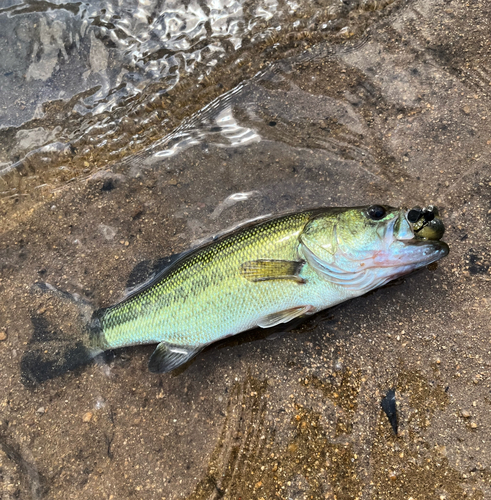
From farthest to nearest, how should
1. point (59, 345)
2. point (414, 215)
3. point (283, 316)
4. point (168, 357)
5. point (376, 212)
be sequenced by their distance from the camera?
point (59, 345)
point (168, 357)
point (283, 316)
point (376, 212)
point (414, 215)

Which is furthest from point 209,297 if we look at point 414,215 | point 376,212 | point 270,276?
point 414,215

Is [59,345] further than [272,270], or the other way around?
[59,345]

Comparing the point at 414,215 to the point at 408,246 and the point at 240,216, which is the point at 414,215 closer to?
the point at 408,246

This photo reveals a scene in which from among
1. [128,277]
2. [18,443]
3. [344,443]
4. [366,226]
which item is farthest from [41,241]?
[344,443]

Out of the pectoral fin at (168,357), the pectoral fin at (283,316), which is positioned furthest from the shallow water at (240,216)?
the pectoral fin at (283,316)

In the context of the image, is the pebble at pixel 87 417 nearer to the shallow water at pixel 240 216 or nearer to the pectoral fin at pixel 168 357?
the shallow water at pixel 240 216

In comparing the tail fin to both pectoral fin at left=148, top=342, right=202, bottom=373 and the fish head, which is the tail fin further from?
the fish head
